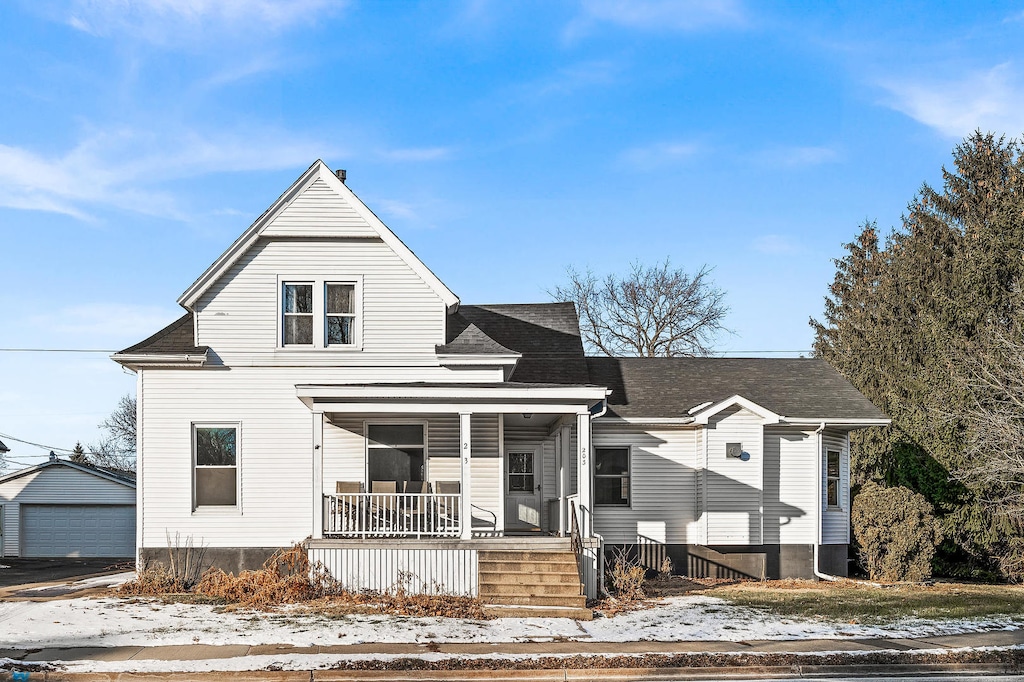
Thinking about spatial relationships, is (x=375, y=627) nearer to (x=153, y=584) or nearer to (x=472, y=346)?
(x=153, y=584)

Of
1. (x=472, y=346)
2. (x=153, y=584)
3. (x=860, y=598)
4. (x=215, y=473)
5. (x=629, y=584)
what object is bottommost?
(x=860, y=598)

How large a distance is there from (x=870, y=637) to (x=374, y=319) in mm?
10768

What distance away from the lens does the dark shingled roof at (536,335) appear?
75.8 feet

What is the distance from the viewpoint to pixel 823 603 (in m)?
17.2

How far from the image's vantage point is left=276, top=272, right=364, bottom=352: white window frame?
19672mm

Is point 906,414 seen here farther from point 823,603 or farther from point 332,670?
point 332,670

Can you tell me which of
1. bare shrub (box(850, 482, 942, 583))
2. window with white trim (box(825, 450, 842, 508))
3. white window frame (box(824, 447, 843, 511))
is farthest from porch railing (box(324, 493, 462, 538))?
bare shrub (box(850, 482, 942, 583))

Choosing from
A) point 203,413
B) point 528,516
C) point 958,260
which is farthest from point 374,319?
point 958,260

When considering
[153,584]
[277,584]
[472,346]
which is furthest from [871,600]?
[153,584]

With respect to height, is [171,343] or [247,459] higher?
[171,343]

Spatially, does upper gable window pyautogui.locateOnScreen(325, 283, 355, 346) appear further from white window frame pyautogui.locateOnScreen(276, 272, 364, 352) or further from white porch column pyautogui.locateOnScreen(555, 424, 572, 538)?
white porch column pyautogui.locateOnScreen(555, 424, 572, 538)

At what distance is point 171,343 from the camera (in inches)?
773

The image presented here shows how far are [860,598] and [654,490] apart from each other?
16.9 ft

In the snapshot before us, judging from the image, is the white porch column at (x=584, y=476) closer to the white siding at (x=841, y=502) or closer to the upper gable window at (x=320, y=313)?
the upper gable window at (x=320, y=313)
